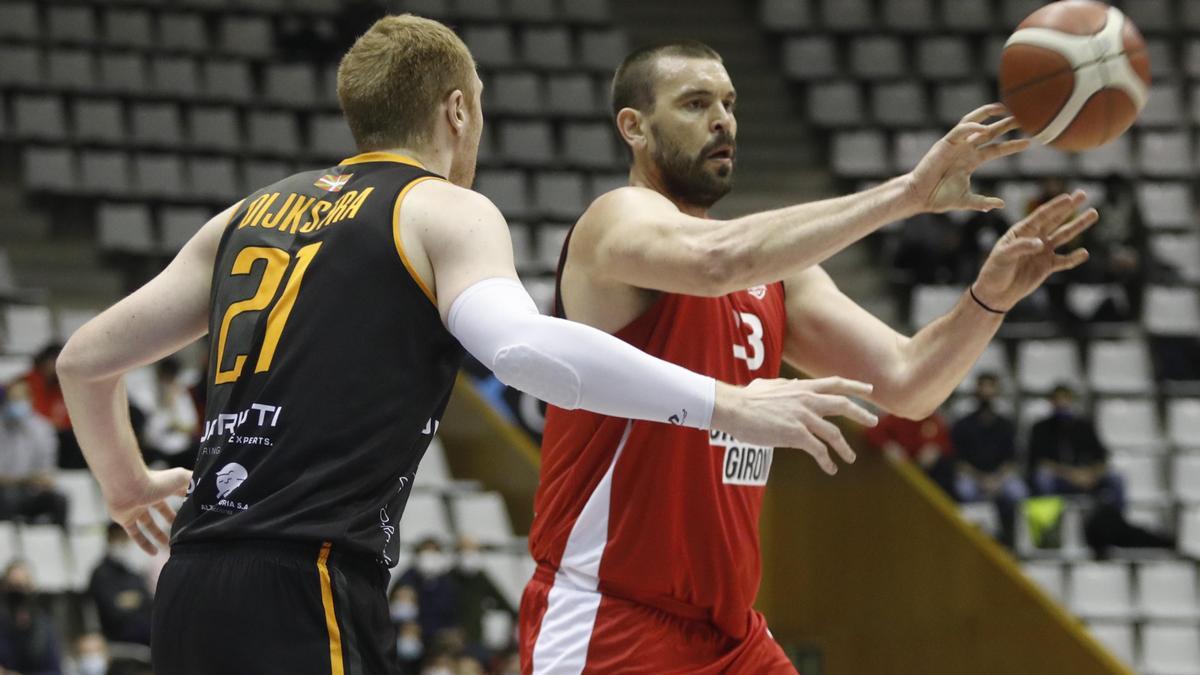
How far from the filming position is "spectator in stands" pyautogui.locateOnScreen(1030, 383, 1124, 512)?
1382 cm

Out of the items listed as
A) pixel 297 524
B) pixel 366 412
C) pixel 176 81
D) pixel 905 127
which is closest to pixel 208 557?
pixel 297 524

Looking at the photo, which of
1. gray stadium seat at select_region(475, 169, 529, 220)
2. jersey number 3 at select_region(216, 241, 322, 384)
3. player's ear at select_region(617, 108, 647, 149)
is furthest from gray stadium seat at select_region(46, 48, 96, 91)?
jersey number 3 at select_region(216, 241, 322, 384)

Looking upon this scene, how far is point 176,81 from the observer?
1675 cm

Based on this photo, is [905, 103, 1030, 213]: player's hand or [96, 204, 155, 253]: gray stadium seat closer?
[905, 103, 1030, 213]: player's hand

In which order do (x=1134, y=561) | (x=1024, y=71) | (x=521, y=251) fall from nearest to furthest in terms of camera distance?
(x=1024, y=71) → (x=1134, y=561) → (x=521, y=251)

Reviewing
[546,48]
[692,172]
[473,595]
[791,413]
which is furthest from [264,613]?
[546,48]

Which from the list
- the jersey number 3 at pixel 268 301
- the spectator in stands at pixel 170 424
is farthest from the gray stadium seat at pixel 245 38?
the jersey number 3 at pixel 268 301

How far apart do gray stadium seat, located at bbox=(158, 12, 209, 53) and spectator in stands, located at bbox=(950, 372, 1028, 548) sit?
28.1 ft

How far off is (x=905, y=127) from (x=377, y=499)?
15.4 m

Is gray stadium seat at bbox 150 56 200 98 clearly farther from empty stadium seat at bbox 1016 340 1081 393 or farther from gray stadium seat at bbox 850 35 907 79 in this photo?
empty stadium seat at bbox 1016 340 1081 393

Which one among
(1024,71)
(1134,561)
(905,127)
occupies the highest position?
(905,127)

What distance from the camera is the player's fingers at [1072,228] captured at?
4.18 m

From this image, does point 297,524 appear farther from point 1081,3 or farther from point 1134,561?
point 1134,561

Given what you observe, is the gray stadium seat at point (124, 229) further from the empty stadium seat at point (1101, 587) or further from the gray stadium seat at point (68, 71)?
the empty stadium seat at point (1101, 587)
